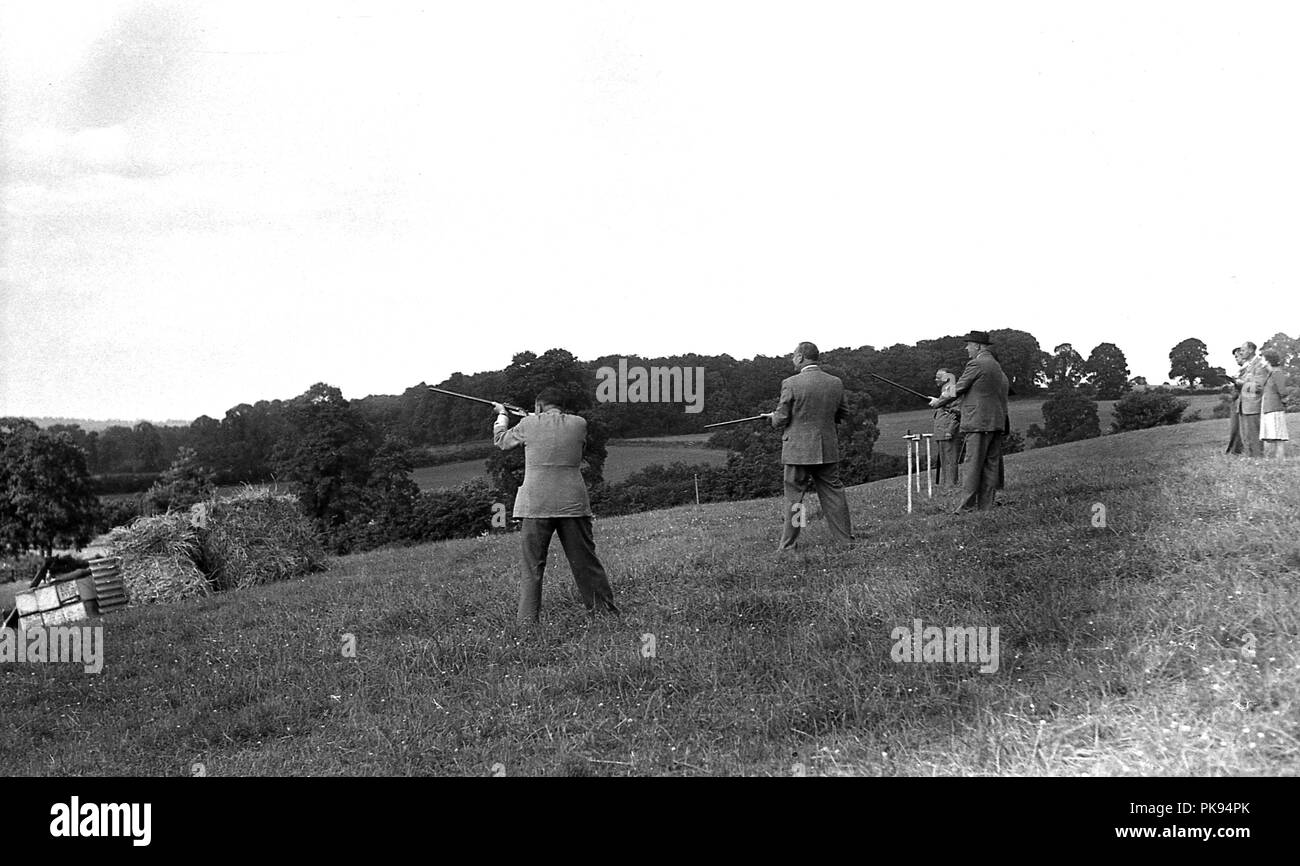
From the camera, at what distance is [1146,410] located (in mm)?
22875

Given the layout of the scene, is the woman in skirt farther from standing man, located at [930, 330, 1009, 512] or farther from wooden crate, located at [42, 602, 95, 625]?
wooden crate, located at [42, 602, 95, 625]

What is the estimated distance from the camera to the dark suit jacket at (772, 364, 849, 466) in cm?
1059

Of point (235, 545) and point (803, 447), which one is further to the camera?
point (235, 545)

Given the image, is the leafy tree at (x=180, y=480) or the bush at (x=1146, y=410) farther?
the leafy tree at (x=180, y=480)

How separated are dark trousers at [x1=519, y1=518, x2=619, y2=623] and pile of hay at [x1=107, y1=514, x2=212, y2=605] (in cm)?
1188

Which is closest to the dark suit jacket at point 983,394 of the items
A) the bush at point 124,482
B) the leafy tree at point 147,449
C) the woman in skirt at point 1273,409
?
the woman in skirt at point 1273,409

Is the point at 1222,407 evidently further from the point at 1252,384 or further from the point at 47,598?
the point at 47,598

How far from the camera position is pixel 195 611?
1316cm

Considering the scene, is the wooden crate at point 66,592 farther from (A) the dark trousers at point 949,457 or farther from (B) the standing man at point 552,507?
(A) the dark trousers at point 949,457

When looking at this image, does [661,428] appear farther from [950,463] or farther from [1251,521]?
[1251,521]

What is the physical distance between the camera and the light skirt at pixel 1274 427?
1359 centimetres

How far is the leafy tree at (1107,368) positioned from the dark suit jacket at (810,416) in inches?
386
